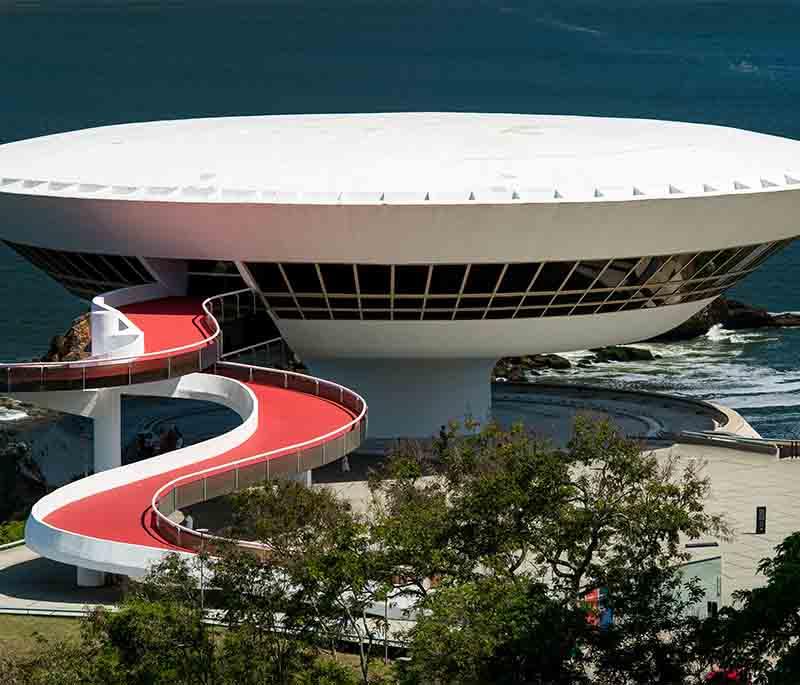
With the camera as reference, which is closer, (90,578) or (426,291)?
(90,578)

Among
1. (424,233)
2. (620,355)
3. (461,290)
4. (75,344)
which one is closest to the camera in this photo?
(424,233)

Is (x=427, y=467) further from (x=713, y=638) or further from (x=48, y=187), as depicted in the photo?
(x=713, y=638)

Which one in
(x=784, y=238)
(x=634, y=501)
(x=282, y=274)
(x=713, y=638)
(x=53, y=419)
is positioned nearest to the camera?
(x=713, y=638)

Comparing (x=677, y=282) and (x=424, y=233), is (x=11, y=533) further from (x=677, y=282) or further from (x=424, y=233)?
(x=677, y=282)

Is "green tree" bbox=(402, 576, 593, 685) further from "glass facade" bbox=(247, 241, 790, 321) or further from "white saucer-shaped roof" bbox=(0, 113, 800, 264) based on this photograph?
"glass facade" bbox=(247, 241, 790, 321)

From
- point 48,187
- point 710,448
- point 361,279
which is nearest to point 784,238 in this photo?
point 710,448

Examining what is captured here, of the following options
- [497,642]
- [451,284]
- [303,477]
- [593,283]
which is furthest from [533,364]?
[497,642]
